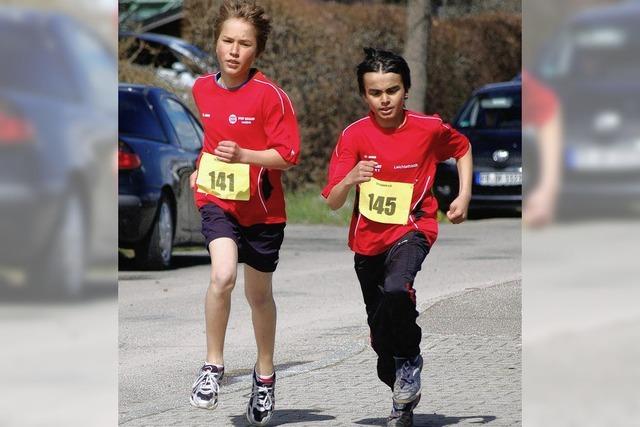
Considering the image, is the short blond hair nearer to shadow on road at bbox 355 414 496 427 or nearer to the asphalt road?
shadow on road at bbox 355 414 496 427

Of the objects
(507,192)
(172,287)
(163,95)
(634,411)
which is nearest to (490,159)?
(507,192)

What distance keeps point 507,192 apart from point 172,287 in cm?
855

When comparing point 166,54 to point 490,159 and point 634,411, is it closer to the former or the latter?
point 490,159

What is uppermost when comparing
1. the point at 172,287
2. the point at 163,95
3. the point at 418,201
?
the point at 163,95

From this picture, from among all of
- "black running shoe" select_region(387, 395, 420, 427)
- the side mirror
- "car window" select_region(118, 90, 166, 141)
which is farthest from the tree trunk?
"black running shoe" select_region(387, 395, 420, 427)

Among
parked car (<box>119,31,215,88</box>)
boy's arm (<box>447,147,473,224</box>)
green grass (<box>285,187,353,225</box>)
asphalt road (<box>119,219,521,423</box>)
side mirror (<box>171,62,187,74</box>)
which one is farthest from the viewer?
side mirror (<box>171,62,187,74</box>)

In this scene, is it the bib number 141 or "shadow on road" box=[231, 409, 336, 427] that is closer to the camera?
the bib number 141

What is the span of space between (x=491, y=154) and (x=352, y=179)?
14551 mm

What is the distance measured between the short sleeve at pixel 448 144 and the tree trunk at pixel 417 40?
17.0m

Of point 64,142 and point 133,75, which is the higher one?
point 133,75

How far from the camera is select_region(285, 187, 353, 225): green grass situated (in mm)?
19531

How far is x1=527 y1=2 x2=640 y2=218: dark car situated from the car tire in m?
10.9

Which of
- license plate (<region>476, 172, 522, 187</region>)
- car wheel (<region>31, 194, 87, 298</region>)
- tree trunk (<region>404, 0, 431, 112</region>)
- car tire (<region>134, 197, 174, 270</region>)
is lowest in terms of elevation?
car tire (<region>134, 197, 174, 270</region>)

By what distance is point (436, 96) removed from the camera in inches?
1083
